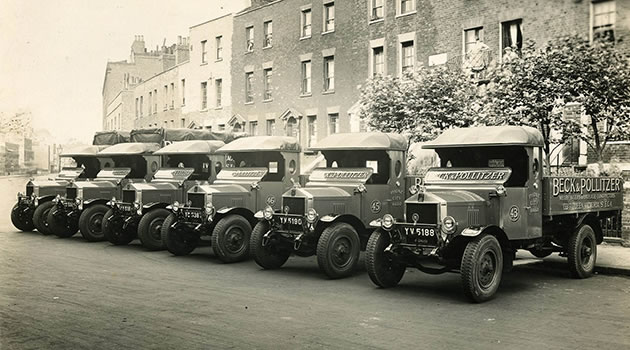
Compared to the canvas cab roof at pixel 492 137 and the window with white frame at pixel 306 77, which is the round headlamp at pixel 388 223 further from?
the window with white frame at pixel 306 77

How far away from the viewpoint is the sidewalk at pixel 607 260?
1117cm

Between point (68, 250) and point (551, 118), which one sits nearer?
point (68, 250)

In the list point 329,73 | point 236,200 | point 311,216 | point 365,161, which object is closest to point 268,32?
point 329,73

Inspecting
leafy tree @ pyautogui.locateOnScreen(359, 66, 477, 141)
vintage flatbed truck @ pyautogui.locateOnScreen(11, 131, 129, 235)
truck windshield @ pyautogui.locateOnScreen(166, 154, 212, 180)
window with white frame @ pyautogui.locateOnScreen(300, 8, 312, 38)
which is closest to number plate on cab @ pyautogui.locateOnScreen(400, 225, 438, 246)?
truck windshield @ pyautogui.locateOnScreen(166, 154, 212, 180)

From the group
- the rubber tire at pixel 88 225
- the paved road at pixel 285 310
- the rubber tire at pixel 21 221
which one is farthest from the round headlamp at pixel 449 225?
the rubber tire at pixel 21 221

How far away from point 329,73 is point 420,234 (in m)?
19.5

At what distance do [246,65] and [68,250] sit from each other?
1976 centimetres

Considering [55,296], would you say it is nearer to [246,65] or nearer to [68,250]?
[68,250]

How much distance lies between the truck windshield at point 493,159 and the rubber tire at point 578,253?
5.20 feet

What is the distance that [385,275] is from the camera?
9.48 m

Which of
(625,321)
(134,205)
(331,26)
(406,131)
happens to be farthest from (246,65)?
(625,321)

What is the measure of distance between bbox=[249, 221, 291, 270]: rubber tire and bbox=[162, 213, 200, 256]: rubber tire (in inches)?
102

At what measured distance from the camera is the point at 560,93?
14.9 meters

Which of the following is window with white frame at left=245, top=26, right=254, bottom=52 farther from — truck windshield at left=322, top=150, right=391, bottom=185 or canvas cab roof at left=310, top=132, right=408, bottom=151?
canvas cab roof at left=310, top=132, right=408, bottom=151
